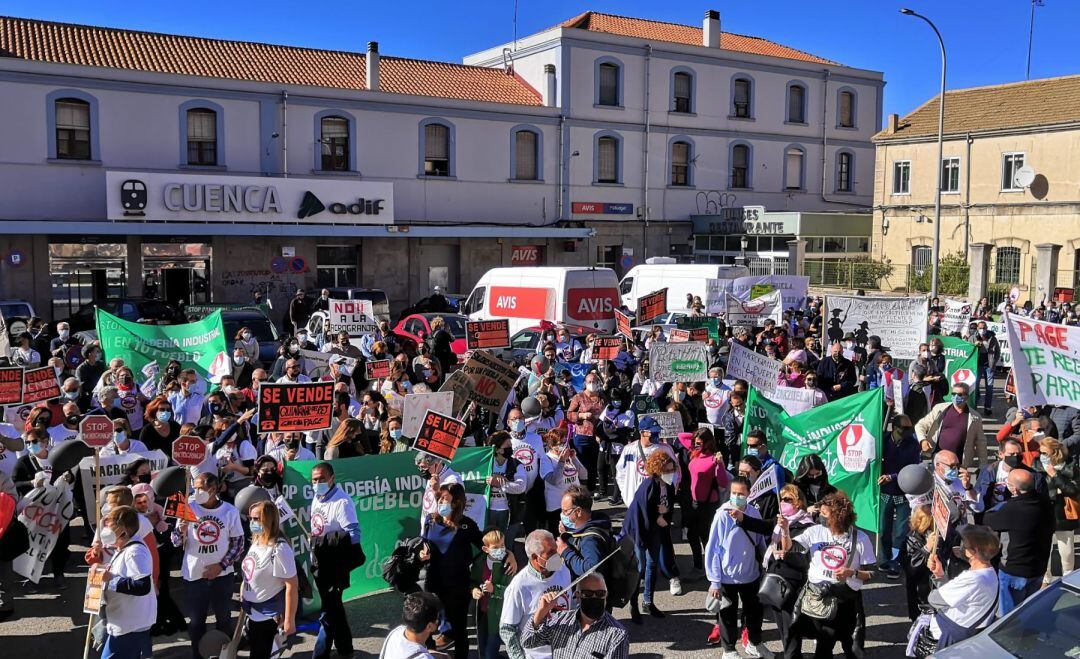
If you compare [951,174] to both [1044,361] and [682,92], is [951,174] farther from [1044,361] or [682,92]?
[1044,361]

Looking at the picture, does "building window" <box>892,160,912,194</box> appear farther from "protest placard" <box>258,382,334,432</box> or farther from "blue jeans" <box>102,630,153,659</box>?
"blue jeans" <box>102,630,153,659</box>

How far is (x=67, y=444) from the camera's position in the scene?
9109mm

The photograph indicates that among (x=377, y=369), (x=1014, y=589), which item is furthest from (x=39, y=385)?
(x=1014, y=589)

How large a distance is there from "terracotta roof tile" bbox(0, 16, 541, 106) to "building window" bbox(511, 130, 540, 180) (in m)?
1.27

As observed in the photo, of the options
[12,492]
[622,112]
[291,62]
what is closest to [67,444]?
[12,492]

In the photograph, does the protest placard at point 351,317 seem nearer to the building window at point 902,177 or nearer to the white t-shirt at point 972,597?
the white t-shirt at point 972,597

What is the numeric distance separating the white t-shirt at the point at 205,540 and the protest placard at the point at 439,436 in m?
1.83

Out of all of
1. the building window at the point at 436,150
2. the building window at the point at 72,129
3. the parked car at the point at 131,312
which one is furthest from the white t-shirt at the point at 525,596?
the building window at the point at 436,150

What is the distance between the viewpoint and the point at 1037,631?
5992 mm

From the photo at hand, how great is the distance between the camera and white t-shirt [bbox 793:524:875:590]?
6.83 m

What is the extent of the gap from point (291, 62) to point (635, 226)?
14718 millimetres

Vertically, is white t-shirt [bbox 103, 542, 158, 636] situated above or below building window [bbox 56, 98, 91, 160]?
below

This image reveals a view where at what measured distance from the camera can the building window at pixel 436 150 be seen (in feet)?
116

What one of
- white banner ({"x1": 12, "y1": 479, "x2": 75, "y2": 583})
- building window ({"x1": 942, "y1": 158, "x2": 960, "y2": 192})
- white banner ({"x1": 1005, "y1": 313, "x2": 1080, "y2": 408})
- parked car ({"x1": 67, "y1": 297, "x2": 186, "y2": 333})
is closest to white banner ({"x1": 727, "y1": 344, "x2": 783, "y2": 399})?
white banner ({"x1": 1005, "y1": 313, "x2": 1080, "y2": 408})
